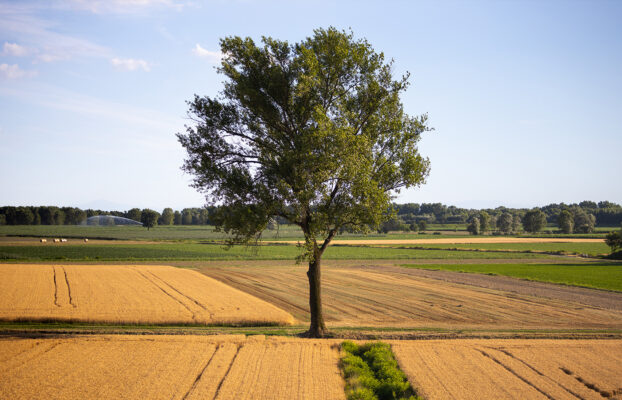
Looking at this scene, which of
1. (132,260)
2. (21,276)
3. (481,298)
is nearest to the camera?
(481,298)

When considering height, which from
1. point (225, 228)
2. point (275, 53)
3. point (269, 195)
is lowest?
point (225, 228)

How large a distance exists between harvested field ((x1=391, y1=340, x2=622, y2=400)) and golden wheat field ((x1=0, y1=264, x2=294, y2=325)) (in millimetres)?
10840

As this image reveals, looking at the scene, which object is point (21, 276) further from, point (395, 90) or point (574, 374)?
point (574, 374)

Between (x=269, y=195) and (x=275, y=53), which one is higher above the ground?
(x=275, y=53)

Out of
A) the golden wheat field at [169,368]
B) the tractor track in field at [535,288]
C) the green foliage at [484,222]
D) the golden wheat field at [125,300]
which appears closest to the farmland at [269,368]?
the golden wheat field at [169,368]

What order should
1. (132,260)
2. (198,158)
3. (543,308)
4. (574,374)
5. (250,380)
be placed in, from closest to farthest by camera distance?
(250,380)
(574,374)
(198,158)
(543,308)
(132,260)

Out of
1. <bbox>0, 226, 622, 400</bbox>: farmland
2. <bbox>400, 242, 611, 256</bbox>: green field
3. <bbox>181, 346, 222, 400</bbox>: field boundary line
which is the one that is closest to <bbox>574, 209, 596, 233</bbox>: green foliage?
<bbox>400, 242, 611, 256</bbox>: green field

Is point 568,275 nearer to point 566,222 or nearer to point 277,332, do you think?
point 277,332

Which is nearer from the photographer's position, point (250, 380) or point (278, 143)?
point (250, 380)

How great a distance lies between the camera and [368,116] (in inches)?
896

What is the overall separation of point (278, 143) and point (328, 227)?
4792 millimetres

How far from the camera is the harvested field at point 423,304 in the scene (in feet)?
89.0

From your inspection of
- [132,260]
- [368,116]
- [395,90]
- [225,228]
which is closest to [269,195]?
[225,228]

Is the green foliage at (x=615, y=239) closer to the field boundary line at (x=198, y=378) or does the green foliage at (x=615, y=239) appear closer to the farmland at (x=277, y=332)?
the farmland at (x=277, y=332)
